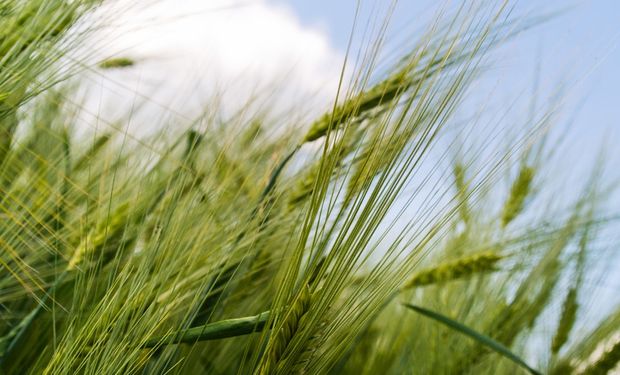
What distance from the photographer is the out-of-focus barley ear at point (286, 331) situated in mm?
492

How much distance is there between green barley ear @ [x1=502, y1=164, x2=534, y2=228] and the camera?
1021 mm

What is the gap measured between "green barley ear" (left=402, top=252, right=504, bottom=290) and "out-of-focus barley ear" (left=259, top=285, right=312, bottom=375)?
35 cm

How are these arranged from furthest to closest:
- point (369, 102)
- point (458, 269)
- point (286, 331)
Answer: point (458, 269)
point (369, 102)
point (286, 331)

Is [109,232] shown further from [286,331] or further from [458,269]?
[458,269]

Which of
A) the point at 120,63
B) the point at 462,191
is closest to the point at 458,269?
the point at 462,191

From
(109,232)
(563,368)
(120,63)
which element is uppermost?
(120,63)

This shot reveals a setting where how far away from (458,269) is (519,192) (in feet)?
0.86

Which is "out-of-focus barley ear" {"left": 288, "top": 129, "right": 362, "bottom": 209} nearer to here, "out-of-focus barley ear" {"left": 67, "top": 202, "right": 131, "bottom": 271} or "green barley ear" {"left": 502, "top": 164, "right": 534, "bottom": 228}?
"out-of-focus barley ear" {"left": 67, "top": 202, "right": 131, "bottom": 271}

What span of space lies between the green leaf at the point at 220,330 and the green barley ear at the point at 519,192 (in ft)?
1.84

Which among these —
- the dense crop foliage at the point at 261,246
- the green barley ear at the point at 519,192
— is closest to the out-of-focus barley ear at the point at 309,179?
the dense crop foliage at the point at 261,246

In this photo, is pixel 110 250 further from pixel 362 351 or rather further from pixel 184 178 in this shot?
pixel 362 351

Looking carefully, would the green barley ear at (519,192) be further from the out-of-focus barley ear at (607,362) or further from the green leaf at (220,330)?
the green leaf at (220,330)

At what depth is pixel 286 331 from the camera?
501 mm

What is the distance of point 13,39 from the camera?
2.09ft
